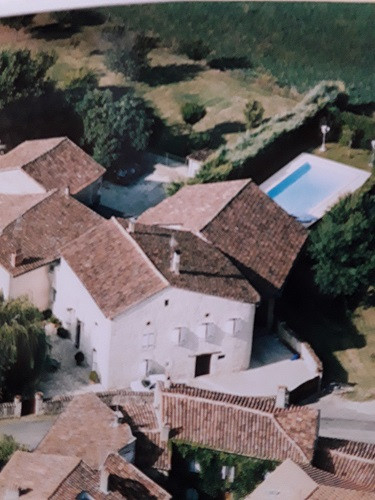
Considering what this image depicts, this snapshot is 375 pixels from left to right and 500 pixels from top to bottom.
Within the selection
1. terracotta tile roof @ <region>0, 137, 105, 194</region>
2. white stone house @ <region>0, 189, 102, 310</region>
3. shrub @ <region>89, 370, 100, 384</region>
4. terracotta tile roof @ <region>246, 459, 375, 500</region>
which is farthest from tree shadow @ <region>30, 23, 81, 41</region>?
terracotta tile roof @ <region>246, 459, 375, 500</region>

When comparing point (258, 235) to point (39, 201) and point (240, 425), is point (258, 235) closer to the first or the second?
point (39, 201)

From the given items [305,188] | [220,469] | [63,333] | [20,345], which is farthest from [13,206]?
[220,469]

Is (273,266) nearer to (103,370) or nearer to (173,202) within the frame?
(173,202)

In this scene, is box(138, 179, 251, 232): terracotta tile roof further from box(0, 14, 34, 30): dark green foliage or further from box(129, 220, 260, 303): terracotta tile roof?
box(0, 14, 34, 30): dark green foliage

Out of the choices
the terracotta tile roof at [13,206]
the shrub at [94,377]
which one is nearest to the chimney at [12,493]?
the shrub at [94,377]

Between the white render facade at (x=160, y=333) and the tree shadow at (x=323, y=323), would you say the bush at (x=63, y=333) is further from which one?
the tree shadow at (x=323, y=323)
